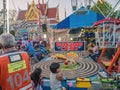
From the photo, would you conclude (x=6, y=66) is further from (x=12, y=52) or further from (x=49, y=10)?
(x=49, y=10)

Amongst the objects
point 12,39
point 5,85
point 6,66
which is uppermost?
point 12,39

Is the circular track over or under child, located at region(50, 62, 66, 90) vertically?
under

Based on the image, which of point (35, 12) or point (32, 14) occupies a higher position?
point (35, 12)

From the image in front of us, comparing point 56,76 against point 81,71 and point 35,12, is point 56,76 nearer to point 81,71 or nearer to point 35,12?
point 81,71

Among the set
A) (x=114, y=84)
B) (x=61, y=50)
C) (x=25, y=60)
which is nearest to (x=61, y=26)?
(x=61, y=50)

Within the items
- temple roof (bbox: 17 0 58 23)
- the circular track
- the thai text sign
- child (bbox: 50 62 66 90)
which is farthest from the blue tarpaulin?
temple roof (bbox: 17 0 58 23)

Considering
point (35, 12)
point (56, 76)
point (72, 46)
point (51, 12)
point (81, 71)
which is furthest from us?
point (51, 12)

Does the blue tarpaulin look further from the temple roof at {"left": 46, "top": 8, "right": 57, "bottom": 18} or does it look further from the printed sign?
the temple roof at {"left": 46, "top": 8, "right": 57, "bottom": 18}

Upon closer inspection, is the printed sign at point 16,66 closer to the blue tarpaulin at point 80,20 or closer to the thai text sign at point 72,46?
the thai text sign at point 72,46

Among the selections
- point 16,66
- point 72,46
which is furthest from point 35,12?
point 16,66

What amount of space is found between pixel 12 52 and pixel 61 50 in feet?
26.4

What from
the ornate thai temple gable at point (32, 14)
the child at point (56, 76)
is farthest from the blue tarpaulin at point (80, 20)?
the ornate thai temple gable at point (32, 14)

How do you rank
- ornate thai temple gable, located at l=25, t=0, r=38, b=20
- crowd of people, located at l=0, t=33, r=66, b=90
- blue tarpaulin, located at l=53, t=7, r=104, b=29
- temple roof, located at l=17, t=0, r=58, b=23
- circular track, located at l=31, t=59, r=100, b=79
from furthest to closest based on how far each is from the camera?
ornate thai temple gable, located at l=25, t=0, r=38, b=20 < temple roof, located at l=17, t=0, r=58, b=23 < blue tarpaulin, located at l=53, t=7, r=104, b=29 < circular track, located at l=31, t=59, r=100, b=79 < crowd of people, located at l=0, t=33, r=66, b=90

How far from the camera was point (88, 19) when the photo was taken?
13125 millimetres
